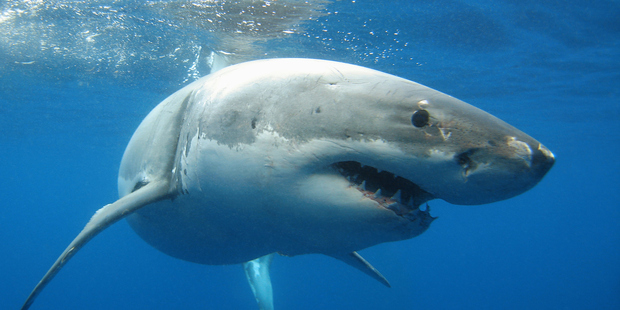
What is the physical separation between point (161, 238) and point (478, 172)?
3348 millimetres

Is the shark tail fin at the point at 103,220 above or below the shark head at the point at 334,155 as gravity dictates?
below

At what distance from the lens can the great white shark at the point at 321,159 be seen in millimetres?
1655

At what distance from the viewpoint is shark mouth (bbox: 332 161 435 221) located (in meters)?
1.94

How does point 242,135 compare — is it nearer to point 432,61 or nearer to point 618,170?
point 432,61

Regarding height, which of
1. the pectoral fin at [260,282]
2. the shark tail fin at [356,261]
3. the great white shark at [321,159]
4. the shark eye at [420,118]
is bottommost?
the pectoral fin at [260,282]

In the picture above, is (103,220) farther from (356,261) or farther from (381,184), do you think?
(356,261)

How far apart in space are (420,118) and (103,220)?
8.02 feet

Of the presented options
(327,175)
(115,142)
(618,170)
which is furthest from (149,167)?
(618,170)

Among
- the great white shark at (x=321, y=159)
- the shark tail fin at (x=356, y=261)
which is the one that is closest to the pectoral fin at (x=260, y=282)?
the shark tail fin at (x=356, y=261)

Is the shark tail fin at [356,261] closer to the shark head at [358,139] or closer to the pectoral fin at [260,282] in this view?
the shark head at [358,139]

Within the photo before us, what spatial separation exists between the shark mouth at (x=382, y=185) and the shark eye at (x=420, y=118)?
0.34m

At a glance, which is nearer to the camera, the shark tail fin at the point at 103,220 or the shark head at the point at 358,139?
the shark head at the point at 358,139

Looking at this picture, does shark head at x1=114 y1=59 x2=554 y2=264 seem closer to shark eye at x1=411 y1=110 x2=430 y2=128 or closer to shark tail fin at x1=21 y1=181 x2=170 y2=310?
shark eye at x1=411 y1=110 x2=430 y2=128

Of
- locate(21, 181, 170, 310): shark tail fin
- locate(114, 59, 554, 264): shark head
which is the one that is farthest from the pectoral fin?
locate(114, 59, 554, 264): shark head
